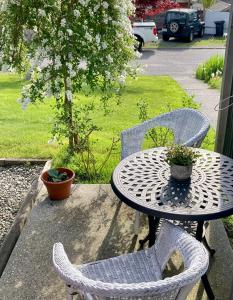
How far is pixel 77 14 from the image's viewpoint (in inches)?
149

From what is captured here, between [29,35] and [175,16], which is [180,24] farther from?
[29,35]

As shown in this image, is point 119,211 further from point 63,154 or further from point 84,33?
point 84,33

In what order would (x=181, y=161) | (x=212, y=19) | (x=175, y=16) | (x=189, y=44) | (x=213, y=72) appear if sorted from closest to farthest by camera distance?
1. (x=181, y=161)
2. (x=213, y=72)
3. (x=189, y=44)
4. (x=175, y=16)
5. (x=212, y=19)

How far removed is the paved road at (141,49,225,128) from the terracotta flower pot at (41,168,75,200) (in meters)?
3.70

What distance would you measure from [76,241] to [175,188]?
1.18 m

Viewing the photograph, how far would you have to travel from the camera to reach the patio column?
3.78 m

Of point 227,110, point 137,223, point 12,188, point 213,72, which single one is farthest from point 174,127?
point 213,72

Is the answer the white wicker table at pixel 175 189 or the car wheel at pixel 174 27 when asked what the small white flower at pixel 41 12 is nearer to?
the white wicker table at pixel 175 189

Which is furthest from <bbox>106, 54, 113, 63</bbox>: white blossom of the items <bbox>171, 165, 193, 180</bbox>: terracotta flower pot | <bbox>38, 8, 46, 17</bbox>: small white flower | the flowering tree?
<bbox>171, 165, 193, 180</bbox>: terracotta flower pot

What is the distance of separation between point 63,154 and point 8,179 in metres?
0.82

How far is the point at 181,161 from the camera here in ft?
8.69

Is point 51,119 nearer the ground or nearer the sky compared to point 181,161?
nearer the ground

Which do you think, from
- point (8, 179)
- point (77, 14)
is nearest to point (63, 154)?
point (8, 179)

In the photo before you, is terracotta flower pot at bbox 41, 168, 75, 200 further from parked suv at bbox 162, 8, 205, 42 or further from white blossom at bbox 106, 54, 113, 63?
parked suv at bbox 162, 8, 205, 42
